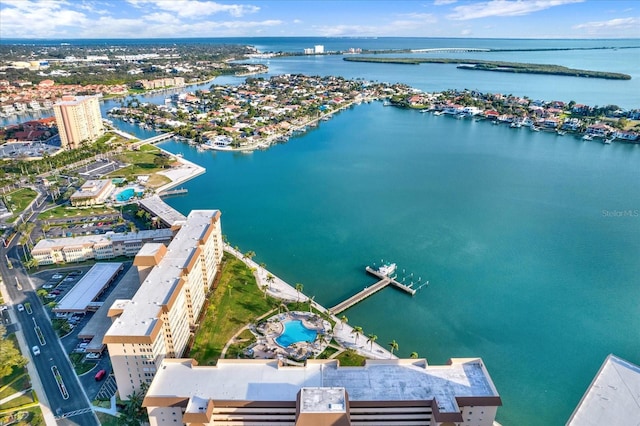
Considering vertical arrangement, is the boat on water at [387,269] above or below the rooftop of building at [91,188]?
below

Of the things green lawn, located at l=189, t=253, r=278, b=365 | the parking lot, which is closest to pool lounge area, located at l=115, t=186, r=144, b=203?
the parking lot

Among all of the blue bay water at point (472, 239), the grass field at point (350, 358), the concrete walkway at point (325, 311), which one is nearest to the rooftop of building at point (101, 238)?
the concrete walkway at point (325, 311)

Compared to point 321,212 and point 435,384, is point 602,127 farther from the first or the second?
point 435,384

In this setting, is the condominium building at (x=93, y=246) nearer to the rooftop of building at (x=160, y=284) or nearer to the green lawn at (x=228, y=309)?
the rooftop of building at (x=160, y=284)

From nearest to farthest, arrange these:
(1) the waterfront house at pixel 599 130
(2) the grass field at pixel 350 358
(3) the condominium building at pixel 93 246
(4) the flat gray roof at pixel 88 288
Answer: (2) the grass field at pixel 350 358, (4) the flat gray roof at pixel 88 288, (3) the condominium building at pixel 93 246, (1) the waterfront house at pixel 599 130

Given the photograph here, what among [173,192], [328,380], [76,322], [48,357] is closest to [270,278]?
[76,322]

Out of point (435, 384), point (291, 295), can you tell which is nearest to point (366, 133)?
point (291, 295)
